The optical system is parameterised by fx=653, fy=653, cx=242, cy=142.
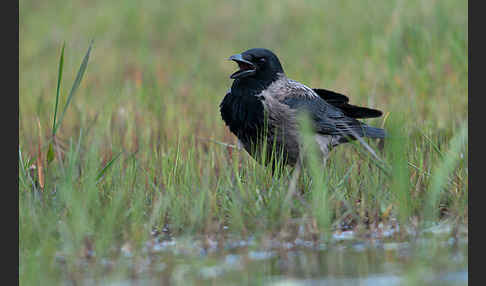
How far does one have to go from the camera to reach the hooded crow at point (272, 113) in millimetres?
4965

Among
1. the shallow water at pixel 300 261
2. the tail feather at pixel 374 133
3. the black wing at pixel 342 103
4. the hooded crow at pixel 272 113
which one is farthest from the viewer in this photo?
the black wing at pixel 342 103

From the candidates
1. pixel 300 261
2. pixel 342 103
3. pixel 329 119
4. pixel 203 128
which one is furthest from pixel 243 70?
pixel 300 261

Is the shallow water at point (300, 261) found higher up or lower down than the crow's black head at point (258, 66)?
lower down

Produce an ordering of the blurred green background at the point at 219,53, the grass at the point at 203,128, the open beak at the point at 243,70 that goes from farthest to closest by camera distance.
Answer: the blurred green background at the point at 219,53, the open beak at the point at 243,70, the grass at the point at 203,128

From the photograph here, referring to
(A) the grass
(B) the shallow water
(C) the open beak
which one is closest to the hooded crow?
(C) the open beak

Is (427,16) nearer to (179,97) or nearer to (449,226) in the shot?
(179,97)

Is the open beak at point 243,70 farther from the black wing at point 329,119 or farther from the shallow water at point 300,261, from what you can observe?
the shallow water at point 300,261

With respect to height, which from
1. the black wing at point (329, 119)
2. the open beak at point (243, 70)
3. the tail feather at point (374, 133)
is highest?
the open beak at point (243, 70)

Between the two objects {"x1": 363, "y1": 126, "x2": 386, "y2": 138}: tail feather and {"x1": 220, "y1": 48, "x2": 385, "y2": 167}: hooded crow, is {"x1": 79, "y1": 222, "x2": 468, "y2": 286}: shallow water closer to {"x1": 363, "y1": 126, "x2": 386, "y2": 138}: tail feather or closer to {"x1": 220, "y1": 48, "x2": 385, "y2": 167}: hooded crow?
{"x1": 220, "y1": 48, "x2": 385, "y2": 167}: hooded crow

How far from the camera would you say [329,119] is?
544 cm

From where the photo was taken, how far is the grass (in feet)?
12.4

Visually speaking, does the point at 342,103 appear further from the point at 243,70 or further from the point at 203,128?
the point at 203,128

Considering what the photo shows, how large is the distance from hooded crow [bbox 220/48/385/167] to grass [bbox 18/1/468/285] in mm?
177

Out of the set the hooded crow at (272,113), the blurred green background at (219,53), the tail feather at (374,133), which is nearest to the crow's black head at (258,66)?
the hooded crow at (272,113)
